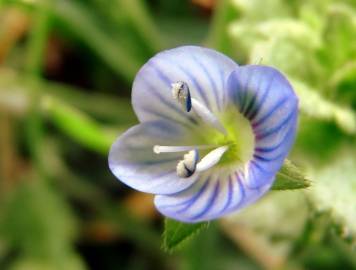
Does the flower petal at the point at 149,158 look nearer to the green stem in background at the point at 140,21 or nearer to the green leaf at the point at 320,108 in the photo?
the green leaf at the point at 320,108

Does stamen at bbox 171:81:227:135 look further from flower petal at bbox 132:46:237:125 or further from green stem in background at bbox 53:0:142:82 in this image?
green stem in background at bbox 53:0:142:82

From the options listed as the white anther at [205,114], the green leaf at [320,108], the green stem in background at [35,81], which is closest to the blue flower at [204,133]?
the white anther at [205,114]

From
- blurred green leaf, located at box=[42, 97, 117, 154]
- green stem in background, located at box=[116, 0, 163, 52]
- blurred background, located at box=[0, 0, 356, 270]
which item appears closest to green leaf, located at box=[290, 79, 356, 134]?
blurred background, located at box=[0, 0, 356, 270]

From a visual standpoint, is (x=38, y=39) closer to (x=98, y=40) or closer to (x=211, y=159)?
(x=98, y=40)

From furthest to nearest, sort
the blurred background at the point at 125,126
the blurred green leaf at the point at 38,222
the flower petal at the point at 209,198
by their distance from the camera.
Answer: the blurred green leaf at the point at 38,222 → the blurred background at the point at 125,126 → the flower petal at the point at 209,198

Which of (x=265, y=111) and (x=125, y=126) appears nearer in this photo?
(x=265, y=111)

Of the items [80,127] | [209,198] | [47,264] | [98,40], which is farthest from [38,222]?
[209,198]

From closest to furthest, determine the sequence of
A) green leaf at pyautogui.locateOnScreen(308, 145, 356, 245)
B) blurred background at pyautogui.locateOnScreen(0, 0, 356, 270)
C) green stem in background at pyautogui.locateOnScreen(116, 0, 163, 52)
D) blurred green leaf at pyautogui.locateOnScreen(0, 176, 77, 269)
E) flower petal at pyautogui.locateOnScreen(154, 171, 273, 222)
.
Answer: flower petal at pyautogui.locateOnScreen(154, 171, 273, 222)
green leaf at pyautogui.locateOnScreen(308, 145, 356, 245)
blurred background at pyautogui.locateOnScreen(0, 0, 356, 270)
blurred green leaf at pyautogui.locateOnScreen(0, 176, 77, 269)
green stem in background at pyautogui.locateOnScreen(116, 0, 163, 52)
